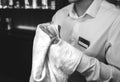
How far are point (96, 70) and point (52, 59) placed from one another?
216 mm

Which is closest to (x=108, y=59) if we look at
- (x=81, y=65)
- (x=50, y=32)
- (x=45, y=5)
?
(x=81, y=65)

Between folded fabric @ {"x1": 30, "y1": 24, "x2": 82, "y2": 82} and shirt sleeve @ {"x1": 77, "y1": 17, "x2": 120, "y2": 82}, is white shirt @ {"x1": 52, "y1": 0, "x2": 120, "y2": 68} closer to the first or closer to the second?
shirt sleeve @ {"x1": 77, "y1": 17, "x2": 120, "y2": 82}

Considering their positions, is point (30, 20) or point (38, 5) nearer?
point (38, 5)

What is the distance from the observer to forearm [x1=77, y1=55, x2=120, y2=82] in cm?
107

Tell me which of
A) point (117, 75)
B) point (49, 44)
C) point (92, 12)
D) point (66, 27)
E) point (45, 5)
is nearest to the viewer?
point (49, 44)

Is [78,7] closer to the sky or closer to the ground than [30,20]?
closer to the sky

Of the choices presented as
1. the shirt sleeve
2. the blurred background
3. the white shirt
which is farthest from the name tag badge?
the blurred background

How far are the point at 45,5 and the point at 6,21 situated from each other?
692mm

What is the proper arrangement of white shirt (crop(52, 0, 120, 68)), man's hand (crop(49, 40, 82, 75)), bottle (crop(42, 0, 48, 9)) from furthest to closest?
bottle (crop(42, 0, 48, 9)) → white shirt (crop(52, 0, 120, 68)) → man's hand (crop(49, 40, 82, 75))

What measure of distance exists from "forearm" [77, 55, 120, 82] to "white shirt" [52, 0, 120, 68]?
0.08 m

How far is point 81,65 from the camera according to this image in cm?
106

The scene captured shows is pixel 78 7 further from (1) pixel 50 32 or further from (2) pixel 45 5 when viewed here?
(2) pixel 45 5

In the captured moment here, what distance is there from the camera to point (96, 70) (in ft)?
3.58

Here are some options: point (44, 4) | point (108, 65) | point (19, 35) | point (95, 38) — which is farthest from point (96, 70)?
point (19, 35)
